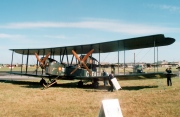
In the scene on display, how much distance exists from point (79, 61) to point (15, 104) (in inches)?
388

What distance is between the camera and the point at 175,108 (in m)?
8.83

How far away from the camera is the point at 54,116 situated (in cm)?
781

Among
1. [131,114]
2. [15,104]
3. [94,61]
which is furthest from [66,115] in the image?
[94,61]

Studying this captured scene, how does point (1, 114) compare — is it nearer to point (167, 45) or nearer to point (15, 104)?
point (15, 104)

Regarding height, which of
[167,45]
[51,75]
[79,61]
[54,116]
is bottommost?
[54,116]

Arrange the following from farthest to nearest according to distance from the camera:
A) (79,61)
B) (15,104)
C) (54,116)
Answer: (79,61) < (15,104) < (54,116)

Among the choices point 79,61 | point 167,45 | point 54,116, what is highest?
point 167,45

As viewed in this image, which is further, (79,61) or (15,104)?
(79,61)

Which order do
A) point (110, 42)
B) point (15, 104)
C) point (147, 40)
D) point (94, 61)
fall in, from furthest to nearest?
point (94, 61) < point (110, 42) < point (147, 40) < point (15, 104)

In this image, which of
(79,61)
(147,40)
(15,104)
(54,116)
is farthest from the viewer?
(79,61)

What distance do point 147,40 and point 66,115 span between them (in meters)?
11.0

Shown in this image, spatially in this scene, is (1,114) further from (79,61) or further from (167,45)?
(167,45)

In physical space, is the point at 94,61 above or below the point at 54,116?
above

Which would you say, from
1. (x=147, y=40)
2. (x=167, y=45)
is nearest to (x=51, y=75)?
(x=147, y=40)
